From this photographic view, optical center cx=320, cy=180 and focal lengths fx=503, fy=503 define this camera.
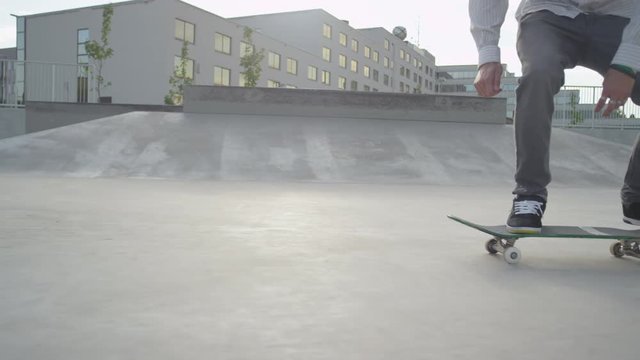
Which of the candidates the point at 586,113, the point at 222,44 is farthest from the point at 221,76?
the point at 586,113

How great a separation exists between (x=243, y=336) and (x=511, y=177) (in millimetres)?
7768

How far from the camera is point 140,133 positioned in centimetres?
1002

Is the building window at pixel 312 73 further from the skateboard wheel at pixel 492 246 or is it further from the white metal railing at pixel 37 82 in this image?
the skateboard wheel at pixel 492 246

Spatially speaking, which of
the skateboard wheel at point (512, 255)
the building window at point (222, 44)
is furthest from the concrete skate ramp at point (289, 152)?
the building window at point (222, 44)

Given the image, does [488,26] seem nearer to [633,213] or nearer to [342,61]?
[633,213]

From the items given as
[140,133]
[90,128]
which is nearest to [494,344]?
[140,133]

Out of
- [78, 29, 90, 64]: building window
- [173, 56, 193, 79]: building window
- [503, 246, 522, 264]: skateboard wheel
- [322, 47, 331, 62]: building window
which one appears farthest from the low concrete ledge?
[322, 47, 331, 62]: building window

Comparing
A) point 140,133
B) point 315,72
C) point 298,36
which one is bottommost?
point 140,133

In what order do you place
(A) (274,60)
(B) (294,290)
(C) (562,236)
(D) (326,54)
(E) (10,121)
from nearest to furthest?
(B) (294,290), (C) (562,236), (E) (10,121), (A) (274,60), (D) (326,54)

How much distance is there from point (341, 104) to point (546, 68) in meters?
10.4

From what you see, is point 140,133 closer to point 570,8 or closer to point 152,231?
point 152,231

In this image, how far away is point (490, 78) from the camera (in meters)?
2.87

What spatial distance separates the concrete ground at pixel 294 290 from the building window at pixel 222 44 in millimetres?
38981

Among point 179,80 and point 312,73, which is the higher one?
point 312,73
